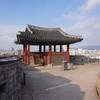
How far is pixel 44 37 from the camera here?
21734 mm

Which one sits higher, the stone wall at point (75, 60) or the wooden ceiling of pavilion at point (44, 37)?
the wooden ceiling of pavilion at point (44, 37)

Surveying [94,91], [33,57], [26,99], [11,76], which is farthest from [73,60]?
[11,76]

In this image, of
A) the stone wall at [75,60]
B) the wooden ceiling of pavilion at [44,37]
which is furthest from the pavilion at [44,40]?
the stone wall at [75,60]

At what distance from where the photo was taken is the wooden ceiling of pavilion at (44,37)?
1978cm

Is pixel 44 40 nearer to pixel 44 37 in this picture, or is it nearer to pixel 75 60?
pixel 44 37

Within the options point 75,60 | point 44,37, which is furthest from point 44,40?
point 75,60

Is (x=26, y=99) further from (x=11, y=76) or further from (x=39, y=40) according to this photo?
(x=39, y=40)

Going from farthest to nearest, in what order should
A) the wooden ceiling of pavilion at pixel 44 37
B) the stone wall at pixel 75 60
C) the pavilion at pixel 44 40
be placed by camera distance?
the stone wall at pixel 75 60, the pavilion at pixel 44 40, the wooden ceiling of pavilion at pixel 44 37

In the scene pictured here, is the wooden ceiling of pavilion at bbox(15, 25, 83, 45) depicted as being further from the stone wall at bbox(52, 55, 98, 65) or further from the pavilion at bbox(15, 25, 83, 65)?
the stone wall at bbox(52, 55, 98, 65)

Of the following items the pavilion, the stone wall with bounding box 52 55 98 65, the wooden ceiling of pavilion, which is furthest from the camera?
Answer: the stone wall with bounding box 52 55 98 65

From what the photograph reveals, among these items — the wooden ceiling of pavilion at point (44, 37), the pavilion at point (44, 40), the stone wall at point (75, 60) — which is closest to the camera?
the wooden ceiling of pavilion at point (44, 37)

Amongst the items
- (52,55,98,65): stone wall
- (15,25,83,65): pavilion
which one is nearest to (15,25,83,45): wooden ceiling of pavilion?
(15,25,83,65): pavilion

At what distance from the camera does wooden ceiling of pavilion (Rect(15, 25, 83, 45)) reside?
19781 millimetres

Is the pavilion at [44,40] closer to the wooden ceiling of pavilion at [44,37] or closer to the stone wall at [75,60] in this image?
the wooden ceiling of pavilion at [44,37]
